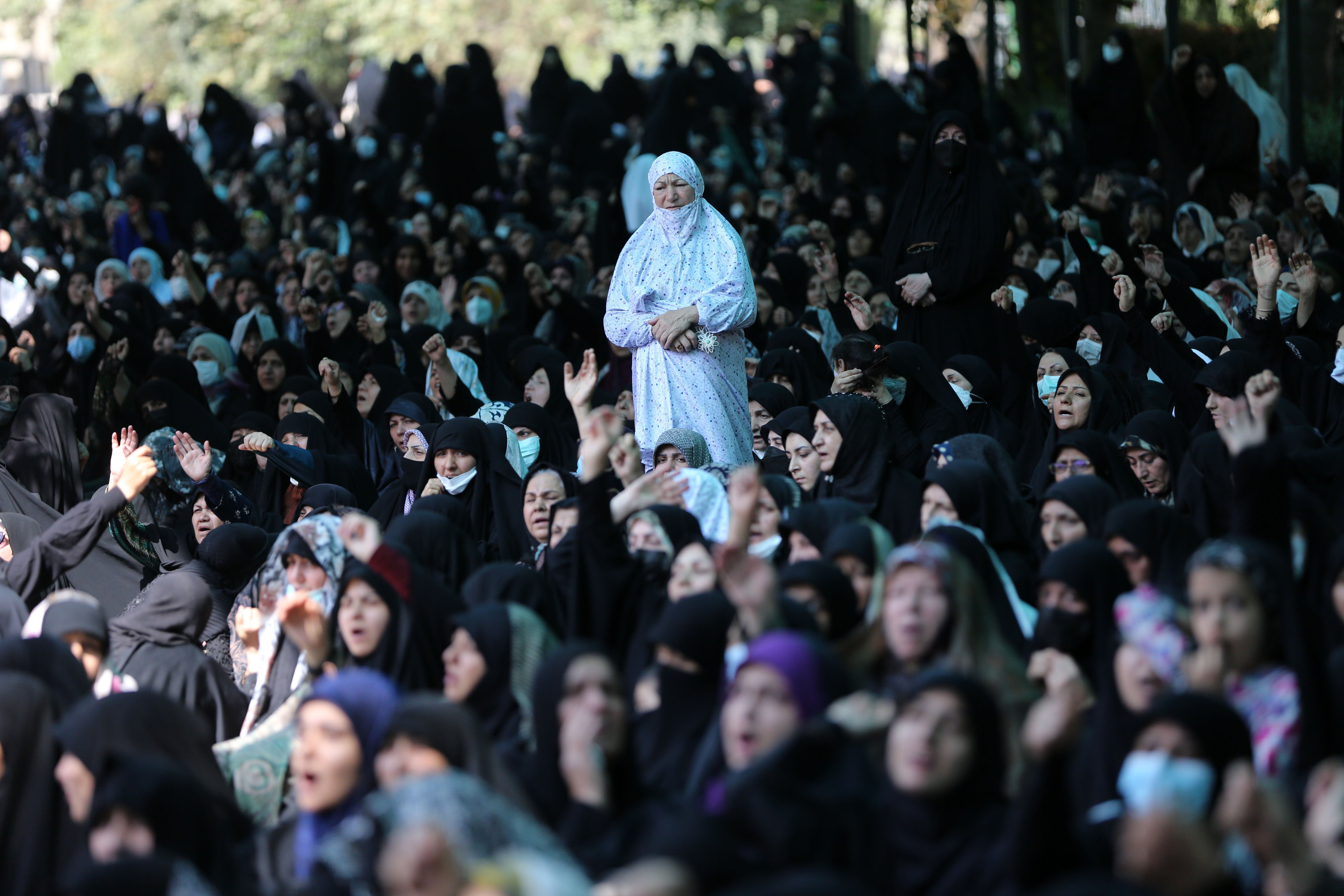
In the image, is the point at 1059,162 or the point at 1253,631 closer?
the point at 1253,631

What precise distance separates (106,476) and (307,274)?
203cm

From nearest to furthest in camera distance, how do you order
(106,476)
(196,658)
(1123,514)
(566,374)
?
(1123,514)
(196,658)
(566,374)
(106,476)

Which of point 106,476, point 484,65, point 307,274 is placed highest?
point 484,65

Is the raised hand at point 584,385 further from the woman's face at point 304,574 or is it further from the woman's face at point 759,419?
the woman's face at point 759,419

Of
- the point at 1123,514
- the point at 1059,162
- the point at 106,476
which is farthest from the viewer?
the point at 1059,162

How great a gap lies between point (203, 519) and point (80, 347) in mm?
4250

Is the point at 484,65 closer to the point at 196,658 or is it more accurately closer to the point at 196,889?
the point at 196,658

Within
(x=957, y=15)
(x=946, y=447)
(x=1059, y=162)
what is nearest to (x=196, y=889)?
(x=946, y=447)

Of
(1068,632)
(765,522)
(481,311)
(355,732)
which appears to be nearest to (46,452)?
(481,311)

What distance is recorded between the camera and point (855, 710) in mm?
3916

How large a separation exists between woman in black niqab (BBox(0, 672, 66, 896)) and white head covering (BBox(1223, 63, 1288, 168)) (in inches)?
442

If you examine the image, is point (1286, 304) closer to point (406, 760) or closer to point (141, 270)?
point (406, 760)

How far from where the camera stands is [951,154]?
8773 millimetres

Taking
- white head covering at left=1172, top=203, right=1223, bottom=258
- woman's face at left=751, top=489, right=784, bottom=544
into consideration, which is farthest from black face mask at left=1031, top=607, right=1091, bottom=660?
white head covering at left=1172, top=203, right=1223, bottom=258
